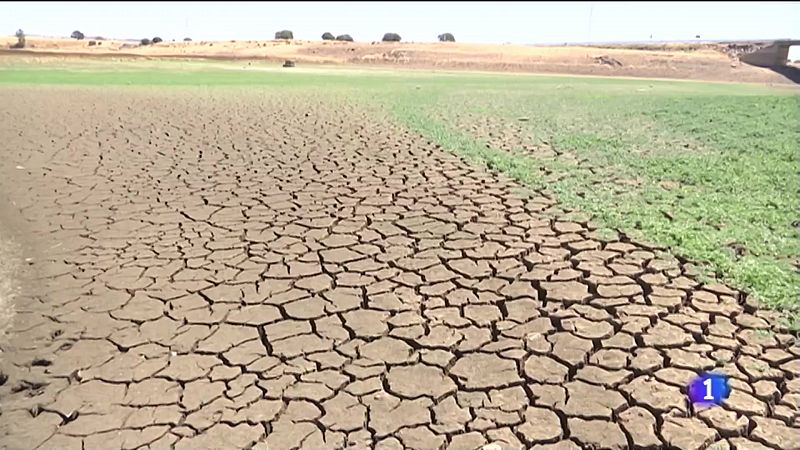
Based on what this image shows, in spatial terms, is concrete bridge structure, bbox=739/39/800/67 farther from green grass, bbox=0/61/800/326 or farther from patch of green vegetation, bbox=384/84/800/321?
patch of green vegetation, bbox=384/84/800/321

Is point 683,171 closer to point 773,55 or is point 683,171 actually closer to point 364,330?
point 364,330

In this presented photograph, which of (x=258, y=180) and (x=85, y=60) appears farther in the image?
(x=85, y=60)

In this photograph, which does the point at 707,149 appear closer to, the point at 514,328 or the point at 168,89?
the point at 514,328

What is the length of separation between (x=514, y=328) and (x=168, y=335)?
2209 mm

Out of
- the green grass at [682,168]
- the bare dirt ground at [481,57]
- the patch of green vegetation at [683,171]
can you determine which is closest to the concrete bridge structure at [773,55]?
the bare dirt ground at [481,57]

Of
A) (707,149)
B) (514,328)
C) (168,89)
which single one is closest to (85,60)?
(168,89)

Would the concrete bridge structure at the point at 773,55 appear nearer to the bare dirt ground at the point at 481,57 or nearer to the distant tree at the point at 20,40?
the bare dirt ground at the point at 481,57

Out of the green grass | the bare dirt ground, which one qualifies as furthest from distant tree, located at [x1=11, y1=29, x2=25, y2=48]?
the green grass

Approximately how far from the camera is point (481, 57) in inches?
2126

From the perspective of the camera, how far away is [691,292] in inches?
163

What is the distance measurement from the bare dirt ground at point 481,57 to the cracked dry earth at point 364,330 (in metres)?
40.5

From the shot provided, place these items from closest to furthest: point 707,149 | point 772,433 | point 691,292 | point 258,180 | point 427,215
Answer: point 772,433, point 691,292, point 427,215, point 258,180, point 707,149

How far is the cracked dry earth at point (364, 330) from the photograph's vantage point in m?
2.92

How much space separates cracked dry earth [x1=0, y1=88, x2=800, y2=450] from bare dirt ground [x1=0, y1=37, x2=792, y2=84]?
133 feet
